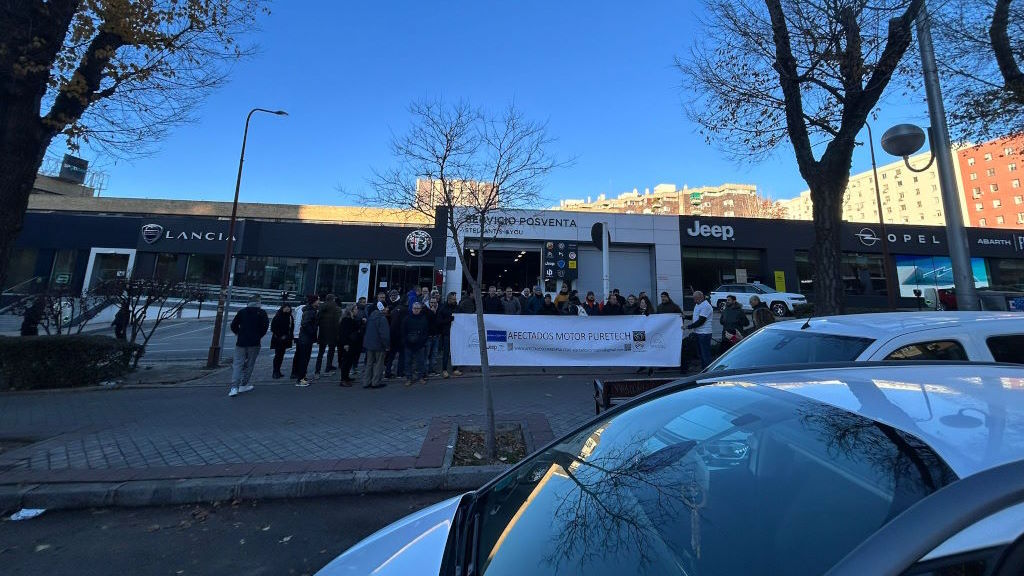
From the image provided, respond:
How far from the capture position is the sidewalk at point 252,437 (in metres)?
4.41

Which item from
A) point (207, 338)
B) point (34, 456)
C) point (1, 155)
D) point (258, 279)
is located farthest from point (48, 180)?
point (34, 456)

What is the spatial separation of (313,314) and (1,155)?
5453 millimetres

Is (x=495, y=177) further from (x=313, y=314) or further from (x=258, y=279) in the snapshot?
(x=258, y=279)

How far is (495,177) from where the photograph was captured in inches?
305

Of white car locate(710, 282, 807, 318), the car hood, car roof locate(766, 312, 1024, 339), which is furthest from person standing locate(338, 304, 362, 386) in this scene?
white car locate(710, 282, 807, 318)

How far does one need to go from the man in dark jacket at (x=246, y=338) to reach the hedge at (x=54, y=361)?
11.1ft

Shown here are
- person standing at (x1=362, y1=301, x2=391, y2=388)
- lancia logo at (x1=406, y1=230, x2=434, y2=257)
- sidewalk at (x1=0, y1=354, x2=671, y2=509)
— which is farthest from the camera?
lancia logo at (x1=406, y1=230, x2=434, y2=257)

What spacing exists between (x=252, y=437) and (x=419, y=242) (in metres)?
20.9

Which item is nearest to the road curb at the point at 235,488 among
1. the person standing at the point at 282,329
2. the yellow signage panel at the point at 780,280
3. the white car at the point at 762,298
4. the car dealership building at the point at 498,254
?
the person standing at the point at 282,329

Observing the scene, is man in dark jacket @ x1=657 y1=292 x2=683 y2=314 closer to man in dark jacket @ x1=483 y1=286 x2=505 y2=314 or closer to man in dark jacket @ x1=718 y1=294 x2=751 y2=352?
man in dark jacket @ x1=718 y1=294 x2=751 y2=352

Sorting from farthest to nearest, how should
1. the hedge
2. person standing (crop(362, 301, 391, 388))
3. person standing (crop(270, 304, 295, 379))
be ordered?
1. person standing (crop(270, 304, 295, 379))
2. person standing (crop(362, 301, 391, 388))
3. the hedge

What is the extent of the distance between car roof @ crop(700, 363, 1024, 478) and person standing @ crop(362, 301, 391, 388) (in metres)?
8.10

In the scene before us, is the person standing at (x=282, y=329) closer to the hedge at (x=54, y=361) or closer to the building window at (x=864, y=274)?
the hedge at (x=54, y=361)

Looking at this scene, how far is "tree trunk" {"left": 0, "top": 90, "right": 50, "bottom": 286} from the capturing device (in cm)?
660
